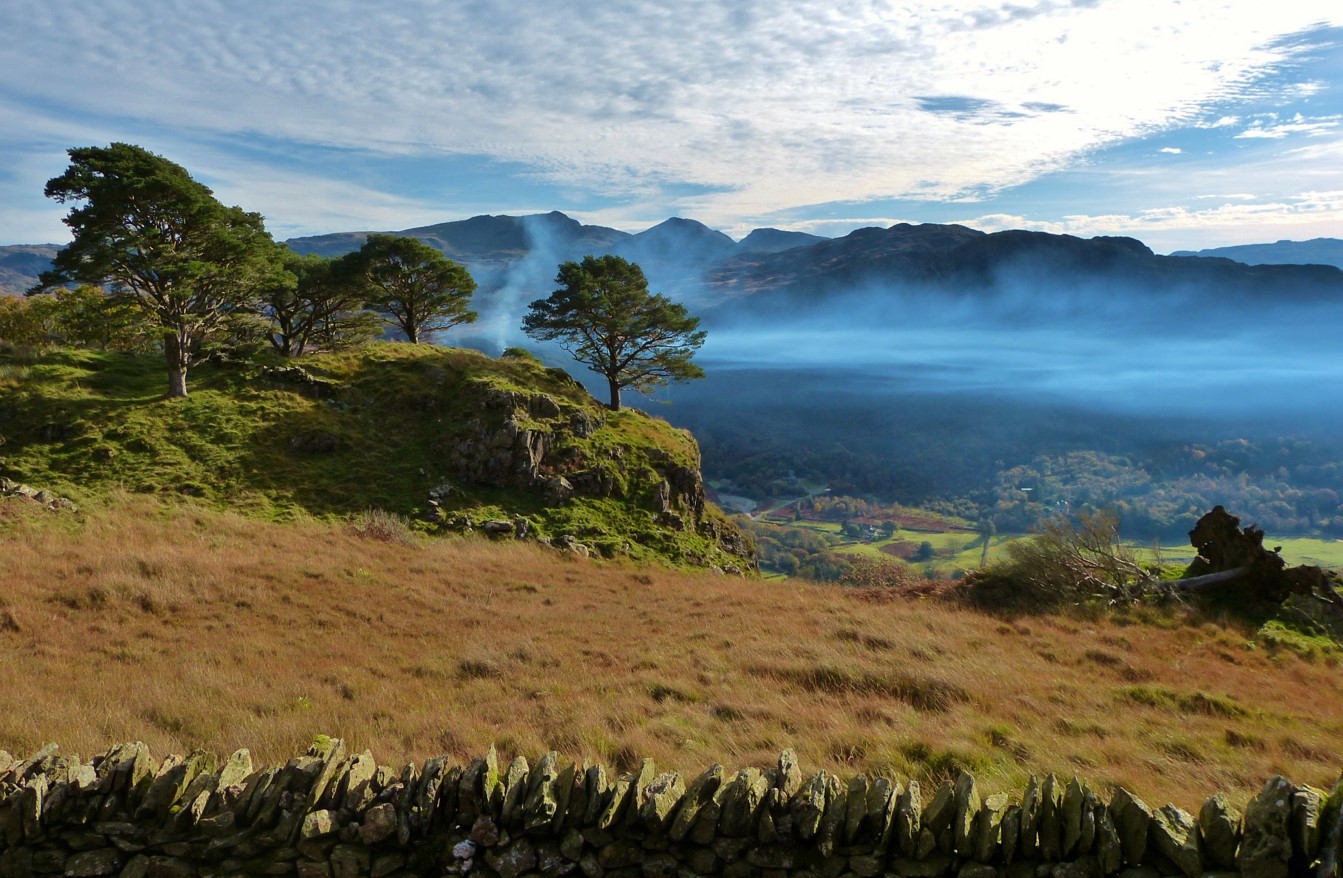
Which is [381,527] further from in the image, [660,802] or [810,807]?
[810,807]

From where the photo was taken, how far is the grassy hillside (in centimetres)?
2358

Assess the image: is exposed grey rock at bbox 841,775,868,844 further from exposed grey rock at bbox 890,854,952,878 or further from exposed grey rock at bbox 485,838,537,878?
exposed grey rock at bbox 485,838,537,878

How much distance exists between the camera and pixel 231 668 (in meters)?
10.8

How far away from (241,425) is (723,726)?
85.7 ft

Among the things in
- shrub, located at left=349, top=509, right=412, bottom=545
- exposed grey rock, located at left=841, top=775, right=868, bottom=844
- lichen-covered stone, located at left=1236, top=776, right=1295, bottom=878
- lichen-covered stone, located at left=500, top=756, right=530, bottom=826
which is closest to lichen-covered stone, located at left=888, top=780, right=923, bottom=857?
exposed grey rock, located at left=841, top=775, right=868, bottom=844

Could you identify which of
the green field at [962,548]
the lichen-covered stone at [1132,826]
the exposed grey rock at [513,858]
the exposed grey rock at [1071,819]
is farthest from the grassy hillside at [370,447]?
the green field at [962,548]

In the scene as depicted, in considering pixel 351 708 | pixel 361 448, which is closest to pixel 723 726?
pixel 351 708

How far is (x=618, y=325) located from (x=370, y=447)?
53.5 feet

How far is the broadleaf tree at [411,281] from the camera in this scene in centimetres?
3909

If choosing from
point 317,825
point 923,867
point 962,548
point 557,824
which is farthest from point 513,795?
point 962,548

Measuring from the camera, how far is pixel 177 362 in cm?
2736

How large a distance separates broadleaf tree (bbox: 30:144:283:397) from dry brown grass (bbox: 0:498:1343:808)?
11133 millimetres

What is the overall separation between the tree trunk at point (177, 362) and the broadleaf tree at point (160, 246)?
41mm

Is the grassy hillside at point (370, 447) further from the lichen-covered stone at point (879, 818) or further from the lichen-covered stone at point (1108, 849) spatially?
the lichen-covered stone at point (1108, 849)
